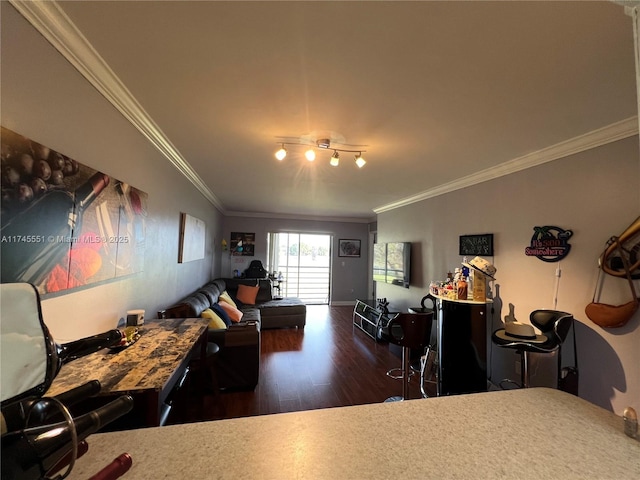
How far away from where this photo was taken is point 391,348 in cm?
401

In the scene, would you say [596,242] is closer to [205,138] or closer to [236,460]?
[236,460]

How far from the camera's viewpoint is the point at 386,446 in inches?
28.3

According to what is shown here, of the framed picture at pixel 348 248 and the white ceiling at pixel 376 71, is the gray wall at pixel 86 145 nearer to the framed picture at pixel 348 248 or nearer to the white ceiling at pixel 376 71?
the white ceiling at pixel 376 71

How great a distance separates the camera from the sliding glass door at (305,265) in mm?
7336

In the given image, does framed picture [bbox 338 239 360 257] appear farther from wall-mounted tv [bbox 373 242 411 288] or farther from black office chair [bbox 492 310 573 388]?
black office chair [bbox 492 310 573 388]

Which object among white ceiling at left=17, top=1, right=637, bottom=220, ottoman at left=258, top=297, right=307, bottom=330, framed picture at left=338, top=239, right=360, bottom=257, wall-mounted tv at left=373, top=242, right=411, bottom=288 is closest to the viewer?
white ceiling at left=17, top=1, right=637, bottom=220

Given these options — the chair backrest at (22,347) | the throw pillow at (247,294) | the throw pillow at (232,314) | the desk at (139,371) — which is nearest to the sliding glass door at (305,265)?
the throw pillow at (247,294)

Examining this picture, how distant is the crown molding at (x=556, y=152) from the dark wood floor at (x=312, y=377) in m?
2.44

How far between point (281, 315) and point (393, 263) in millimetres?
2288

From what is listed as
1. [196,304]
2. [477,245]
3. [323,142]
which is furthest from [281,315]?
[323,142]

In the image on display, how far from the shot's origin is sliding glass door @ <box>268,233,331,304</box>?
24.1 ft

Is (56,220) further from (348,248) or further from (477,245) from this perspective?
(348,248)

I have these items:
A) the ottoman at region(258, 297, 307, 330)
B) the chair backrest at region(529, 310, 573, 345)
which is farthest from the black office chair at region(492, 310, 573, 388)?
the ottoman at region(258, 297, 307, 330)

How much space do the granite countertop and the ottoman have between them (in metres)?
3.25
